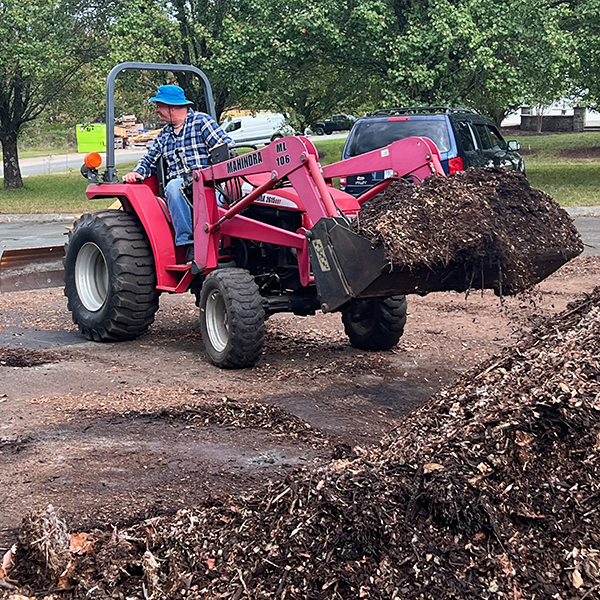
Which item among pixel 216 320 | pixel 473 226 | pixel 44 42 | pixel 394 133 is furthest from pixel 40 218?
pixel 473 226

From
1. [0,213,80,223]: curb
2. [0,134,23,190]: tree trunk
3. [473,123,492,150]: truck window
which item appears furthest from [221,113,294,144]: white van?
[473,123,492,150]: truck window

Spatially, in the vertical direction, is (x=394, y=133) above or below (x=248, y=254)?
above

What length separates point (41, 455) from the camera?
511 centimetres

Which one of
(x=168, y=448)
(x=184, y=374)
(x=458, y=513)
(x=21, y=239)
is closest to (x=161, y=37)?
(x=21, y=239)

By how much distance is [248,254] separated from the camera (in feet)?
25.7

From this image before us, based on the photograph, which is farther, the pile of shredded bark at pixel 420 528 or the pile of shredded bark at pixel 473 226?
the pile of shredded bark at pixel 473 226

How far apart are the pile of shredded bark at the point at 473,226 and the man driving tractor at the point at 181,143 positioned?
2.26 metres

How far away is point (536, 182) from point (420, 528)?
71.8 ft

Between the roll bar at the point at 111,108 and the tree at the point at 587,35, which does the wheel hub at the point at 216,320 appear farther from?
the tree at the point at 587,35

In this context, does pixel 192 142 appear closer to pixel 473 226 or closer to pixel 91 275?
pixel 91 275

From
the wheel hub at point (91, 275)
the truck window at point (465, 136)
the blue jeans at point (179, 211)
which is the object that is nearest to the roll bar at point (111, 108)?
the wheel hub at point (91, 275)

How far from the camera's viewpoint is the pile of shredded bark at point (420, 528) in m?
3.06

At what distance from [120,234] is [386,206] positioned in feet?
10.1

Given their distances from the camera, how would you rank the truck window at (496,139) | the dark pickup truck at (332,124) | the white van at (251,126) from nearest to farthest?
the truck window at (496,139) < the dark pickup truck at (332,124) < the white van at (251,126)
